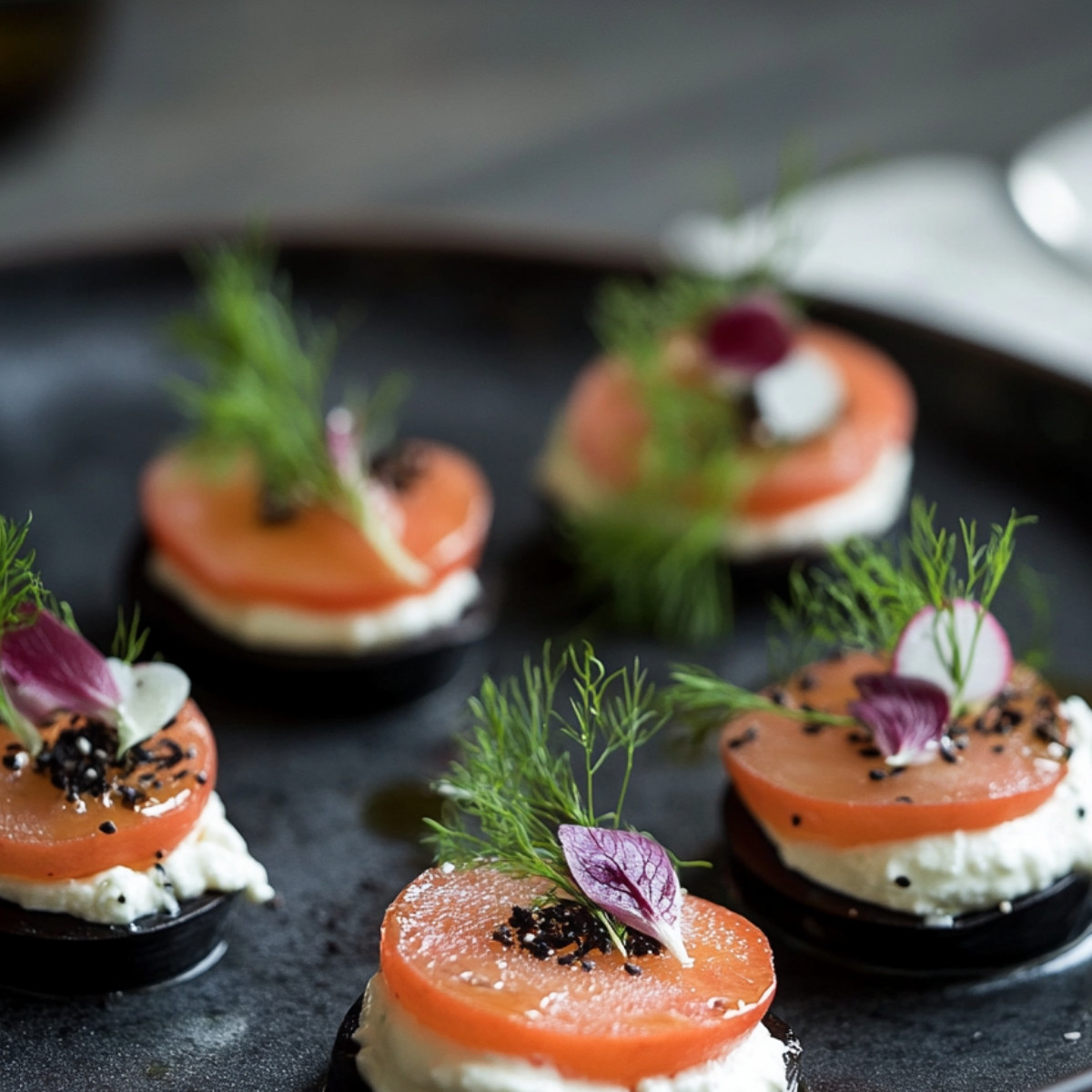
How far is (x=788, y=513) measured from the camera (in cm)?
326

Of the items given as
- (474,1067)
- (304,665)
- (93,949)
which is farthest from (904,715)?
(93,949)

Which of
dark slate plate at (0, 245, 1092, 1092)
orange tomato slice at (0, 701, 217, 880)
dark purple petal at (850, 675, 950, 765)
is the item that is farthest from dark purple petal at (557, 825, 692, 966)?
orange tomato slice at (0, 701, 217, 880)

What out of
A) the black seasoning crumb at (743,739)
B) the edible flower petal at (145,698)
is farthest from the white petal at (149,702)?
the black seasoning crumb at (743,739)

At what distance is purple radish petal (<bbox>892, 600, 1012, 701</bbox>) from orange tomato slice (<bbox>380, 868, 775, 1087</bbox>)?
517 mm

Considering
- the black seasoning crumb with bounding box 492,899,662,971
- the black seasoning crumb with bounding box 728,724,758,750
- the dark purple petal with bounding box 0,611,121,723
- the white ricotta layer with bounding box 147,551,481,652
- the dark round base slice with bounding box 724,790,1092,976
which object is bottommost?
the dark round base slice with bounding box 724,790,1092,976

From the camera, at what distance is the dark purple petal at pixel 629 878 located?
2064 millimetres

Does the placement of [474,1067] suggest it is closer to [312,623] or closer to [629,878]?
[629,878]

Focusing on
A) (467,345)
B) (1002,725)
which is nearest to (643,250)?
(467,345)

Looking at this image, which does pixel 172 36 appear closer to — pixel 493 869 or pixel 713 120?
pixel 713 120

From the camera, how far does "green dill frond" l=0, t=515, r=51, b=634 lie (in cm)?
221

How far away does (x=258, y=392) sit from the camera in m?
3.11

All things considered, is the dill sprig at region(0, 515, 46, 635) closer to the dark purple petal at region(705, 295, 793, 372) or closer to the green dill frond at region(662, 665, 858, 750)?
the green dill frond at region(662, 665, 858, 750)

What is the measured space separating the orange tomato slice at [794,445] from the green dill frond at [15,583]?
52.8 inches

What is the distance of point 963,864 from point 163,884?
112 centimetres
